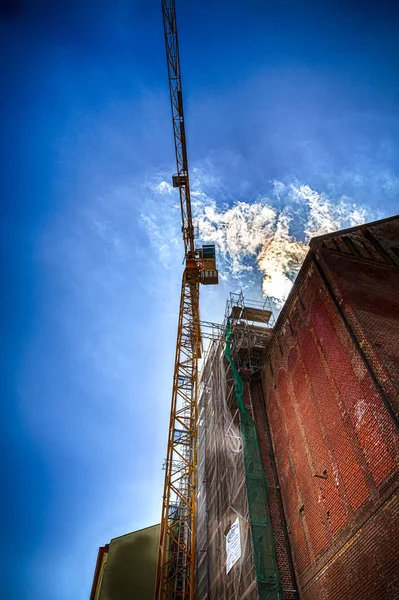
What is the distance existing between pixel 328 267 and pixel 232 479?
9.88 meters

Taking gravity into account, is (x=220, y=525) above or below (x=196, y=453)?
below

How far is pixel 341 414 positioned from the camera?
38.9ft

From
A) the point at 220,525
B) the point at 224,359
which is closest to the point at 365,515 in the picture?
the point at 220,525

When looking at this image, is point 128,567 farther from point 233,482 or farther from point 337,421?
point 337,421

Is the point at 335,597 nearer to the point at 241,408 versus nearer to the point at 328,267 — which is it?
the point at 241,408

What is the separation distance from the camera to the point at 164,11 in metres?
39.0

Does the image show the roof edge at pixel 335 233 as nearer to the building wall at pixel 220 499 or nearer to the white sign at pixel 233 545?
the building wall at pixel 220 499

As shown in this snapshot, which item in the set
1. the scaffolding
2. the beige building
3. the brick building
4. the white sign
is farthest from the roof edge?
the beige building

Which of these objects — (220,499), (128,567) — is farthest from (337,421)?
(128,567)

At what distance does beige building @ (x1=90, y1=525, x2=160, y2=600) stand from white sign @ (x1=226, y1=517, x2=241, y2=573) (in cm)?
1035

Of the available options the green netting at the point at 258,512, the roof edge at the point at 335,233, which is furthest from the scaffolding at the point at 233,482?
the roof edge at the point at 335,233

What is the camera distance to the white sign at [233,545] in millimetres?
14522

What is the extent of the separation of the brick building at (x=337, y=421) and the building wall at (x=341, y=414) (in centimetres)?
3

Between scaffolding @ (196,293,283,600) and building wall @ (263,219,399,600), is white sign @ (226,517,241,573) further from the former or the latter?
building wall @ (263,219,399,600)
